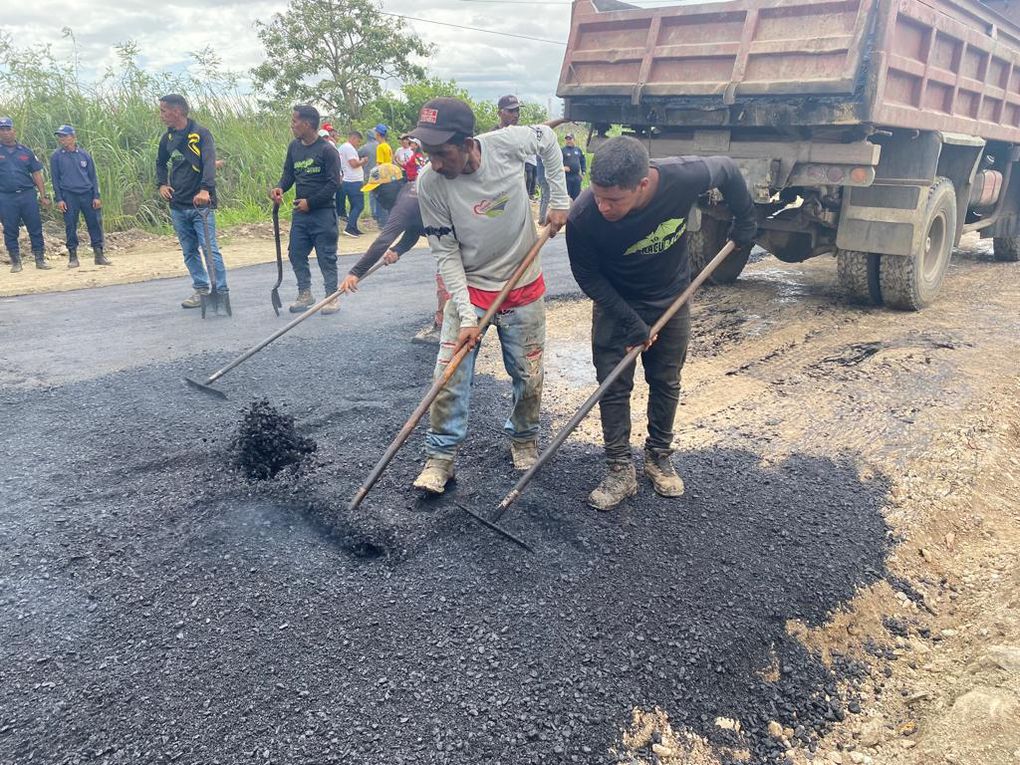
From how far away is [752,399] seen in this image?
4.30 m

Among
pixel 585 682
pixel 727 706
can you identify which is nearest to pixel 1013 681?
pixel 727 706

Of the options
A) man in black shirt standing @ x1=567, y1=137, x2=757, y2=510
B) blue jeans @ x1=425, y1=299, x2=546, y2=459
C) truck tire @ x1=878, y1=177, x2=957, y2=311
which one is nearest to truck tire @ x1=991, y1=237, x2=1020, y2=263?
truck tire @ x1=878, y1=177, x2=957, y2=311

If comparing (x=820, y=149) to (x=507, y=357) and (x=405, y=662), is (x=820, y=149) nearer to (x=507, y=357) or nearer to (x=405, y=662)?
(x=507, y=357)

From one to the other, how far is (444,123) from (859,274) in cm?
439

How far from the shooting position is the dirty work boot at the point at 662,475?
10.3ft

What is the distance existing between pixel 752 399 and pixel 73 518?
3.56 m

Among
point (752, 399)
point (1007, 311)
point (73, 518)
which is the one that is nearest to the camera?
point (73, 518)

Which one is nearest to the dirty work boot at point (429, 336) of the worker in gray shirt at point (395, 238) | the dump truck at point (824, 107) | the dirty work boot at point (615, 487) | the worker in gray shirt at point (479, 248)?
the worker in gray shirt at point (395, 238)

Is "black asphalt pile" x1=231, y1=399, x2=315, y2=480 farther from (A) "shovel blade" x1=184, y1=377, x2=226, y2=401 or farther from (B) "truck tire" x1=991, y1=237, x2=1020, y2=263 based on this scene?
(B) "truck tire" x1=991, y1=237, x2=1020, y2=263

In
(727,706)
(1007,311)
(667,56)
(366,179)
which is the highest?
(667,56)

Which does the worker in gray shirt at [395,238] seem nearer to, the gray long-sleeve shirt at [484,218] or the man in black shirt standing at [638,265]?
the gray long-sleeve shirt at [484,218]

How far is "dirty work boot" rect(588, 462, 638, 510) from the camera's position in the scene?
3.04 metres

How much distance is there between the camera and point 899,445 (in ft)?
12.0

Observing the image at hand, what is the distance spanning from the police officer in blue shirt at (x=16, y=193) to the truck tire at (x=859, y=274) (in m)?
8.87
